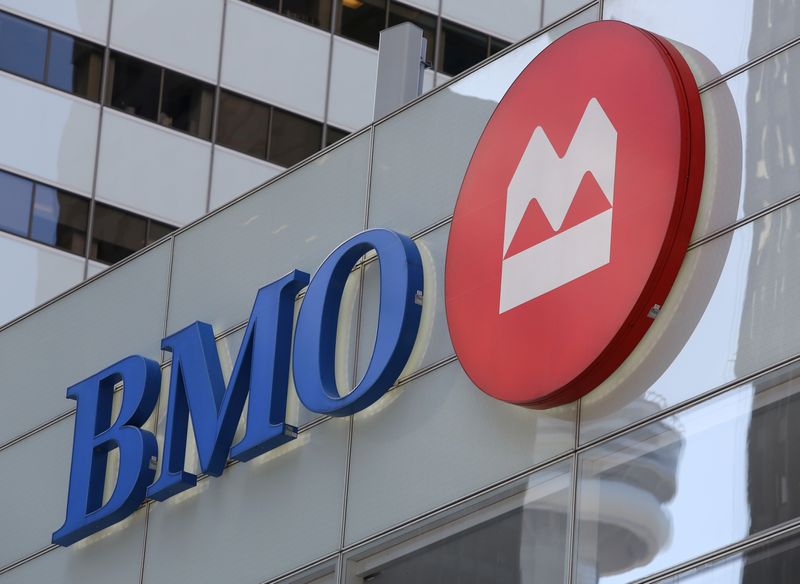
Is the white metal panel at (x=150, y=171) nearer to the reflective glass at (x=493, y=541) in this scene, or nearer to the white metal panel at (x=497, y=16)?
the white metal panel at (x=497, y=16)

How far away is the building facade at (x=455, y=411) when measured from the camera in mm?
15383

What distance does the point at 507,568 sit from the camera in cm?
1681

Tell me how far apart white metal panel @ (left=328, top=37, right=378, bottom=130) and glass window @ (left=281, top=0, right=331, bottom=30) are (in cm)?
47

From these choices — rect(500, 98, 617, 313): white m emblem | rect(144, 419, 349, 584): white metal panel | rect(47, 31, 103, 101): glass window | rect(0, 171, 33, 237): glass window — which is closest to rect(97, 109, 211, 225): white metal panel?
rect(47, 31, 103, 101): glass window

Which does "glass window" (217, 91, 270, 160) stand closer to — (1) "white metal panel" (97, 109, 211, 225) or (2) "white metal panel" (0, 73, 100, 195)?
(1) "white metal panel" (97, 109, 211, 225)

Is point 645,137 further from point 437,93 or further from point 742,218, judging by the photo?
point 437,93

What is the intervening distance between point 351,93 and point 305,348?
75.8 feet

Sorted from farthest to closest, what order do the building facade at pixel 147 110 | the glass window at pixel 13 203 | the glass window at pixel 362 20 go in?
1. the glass window at pixel 362 20
2. the building facade at pixel 147 110
3. the glass window at pixel 13 203

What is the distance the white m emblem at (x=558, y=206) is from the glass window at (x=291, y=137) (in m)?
24.4

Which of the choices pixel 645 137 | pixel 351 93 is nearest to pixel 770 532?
pixel 645 137

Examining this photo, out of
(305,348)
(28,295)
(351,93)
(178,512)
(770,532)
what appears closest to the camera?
(770,532)

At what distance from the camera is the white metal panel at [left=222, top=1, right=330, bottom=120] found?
41688 mm

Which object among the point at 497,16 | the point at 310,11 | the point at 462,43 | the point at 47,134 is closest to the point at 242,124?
the point at 310,11

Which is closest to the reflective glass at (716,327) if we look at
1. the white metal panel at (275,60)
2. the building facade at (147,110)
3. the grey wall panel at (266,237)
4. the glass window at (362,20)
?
the grey wall panel at (266,237)
